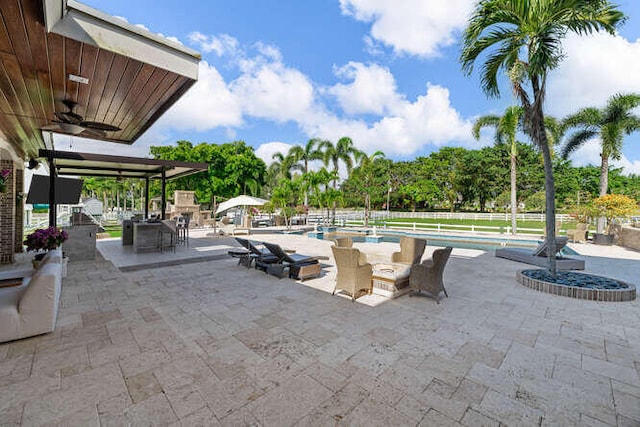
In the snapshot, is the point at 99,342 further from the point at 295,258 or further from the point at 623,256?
the point at 623,256

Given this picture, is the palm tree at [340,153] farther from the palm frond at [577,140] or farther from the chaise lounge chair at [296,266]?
the chaise lounge chair at [296,266]

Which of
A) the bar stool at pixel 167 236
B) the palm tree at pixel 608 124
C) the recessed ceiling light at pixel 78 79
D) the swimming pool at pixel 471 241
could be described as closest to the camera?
the recessed ceiling light at pixel 78 79

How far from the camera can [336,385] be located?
2.48m

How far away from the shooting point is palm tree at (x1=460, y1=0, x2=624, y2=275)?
508 cm

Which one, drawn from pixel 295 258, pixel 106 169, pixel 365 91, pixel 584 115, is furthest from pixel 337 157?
pixel 295 258

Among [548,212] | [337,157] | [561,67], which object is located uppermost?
[337,157]

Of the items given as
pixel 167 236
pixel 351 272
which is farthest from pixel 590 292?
pixel 167 236

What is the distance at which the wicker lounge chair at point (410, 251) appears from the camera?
629cm

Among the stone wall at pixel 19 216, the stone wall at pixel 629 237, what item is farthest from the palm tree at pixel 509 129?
the stone wall at pixel 19 216

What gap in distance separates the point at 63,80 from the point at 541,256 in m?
11.1

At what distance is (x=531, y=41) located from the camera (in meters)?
5.62

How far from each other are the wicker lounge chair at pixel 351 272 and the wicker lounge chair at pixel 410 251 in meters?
1.73

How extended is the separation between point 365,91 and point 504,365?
19.1m

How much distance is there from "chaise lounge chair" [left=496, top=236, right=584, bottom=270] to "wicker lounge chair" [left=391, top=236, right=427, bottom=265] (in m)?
3.15
